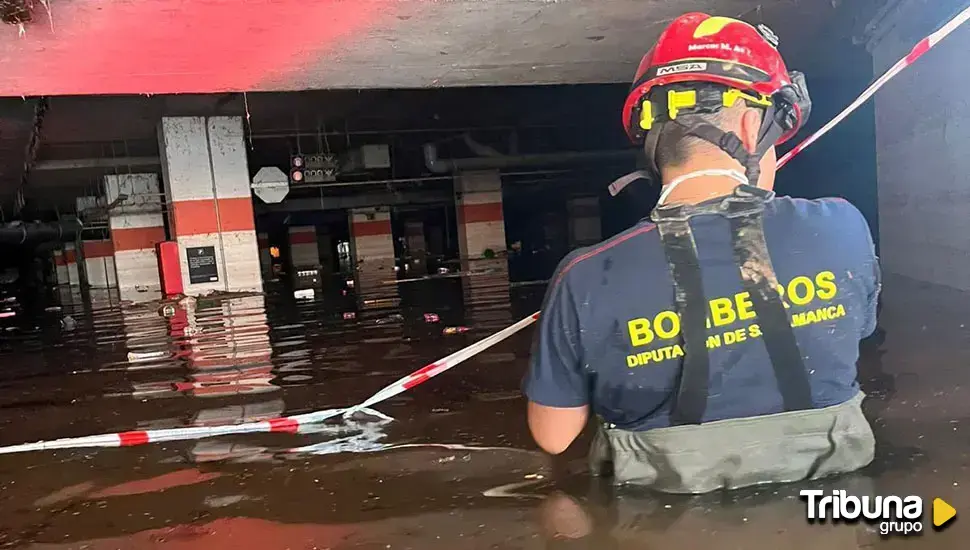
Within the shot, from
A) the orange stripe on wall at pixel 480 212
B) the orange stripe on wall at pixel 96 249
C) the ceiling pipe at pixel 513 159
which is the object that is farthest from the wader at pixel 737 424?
the orange stripe on wall at pixel 96 249

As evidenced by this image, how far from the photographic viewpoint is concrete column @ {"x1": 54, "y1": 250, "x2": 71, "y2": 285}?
27288 millimetres

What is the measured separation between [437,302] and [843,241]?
6.77 metres

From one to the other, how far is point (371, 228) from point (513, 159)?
8413 mm

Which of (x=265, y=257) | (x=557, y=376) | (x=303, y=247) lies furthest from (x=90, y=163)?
(x=557, y=376)

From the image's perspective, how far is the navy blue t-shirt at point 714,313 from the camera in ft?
4.79

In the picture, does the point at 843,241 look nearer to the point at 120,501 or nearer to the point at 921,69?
the point at 120,501

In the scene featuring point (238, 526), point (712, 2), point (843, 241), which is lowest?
point (238, 526)

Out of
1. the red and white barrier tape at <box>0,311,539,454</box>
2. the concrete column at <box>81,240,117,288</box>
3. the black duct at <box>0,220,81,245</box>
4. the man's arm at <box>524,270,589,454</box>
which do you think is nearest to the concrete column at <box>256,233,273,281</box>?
the concrete column at <box>81,240,117,288</box>

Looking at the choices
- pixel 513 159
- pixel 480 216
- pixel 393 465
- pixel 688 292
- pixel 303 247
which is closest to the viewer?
pixel 688 292

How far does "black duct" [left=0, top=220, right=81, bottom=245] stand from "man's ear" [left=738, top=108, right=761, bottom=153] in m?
22.8

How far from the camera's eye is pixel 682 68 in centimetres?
148

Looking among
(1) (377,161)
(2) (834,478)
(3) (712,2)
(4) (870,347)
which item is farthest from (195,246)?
(2) (834,478)

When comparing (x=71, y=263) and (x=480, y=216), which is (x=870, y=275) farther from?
(x=71, y=263)

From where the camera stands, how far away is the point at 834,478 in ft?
5.93
